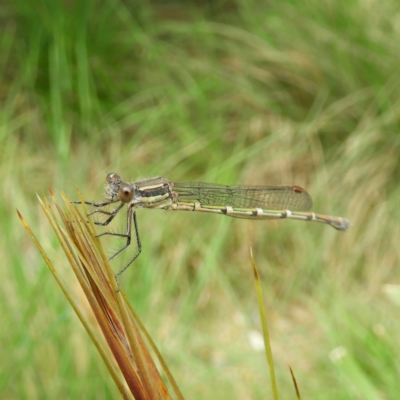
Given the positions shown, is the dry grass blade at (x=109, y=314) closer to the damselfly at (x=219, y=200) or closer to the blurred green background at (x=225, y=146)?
the damselfly at (x=219, y=200)

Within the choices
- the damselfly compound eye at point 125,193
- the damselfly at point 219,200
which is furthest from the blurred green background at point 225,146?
the damselfly compound eye at point 125,193

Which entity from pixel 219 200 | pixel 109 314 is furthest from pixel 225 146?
pixel 109 314

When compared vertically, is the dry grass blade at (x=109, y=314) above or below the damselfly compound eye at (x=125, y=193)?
below

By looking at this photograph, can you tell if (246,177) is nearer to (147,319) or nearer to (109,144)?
(109,144)

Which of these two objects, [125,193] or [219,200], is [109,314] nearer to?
[125,193]

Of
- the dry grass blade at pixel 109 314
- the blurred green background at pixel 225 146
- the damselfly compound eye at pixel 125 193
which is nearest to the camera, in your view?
the dry grass blade at pixel 109 314

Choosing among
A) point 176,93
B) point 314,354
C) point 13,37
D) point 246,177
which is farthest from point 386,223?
point 13,37
